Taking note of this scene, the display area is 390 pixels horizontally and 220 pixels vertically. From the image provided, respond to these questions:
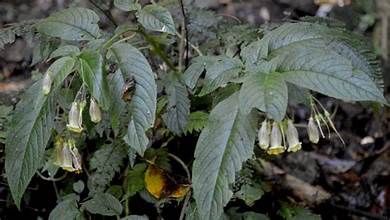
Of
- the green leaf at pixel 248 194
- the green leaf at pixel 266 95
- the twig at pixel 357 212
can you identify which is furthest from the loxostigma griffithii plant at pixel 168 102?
the twig at pixel 357 212

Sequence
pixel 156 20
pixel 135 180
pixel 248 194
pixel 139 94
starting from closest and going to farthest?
1. pixel 139 94
2. pixel 156 20
3. pixel 248 194
4. pixel 135 180

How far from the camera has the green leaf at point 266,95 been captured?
132cm

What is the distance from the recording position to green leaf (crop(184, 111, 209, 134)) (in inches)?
71.8

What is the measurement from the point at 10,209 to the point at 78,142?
21.1 inches

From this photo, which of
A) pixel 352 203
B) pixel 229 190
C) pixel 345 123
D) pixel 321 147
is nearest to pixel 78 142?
pixel 229 190

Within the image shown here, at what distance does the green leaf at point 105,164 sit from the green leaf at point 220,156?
1.86 ft

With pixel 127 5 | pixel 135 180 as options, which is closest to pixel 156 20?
pixel 127 5

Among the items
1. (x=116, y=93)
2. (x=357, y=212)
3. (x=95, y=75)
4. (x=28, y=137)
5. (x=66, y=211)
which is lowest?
(x=357, y=212)

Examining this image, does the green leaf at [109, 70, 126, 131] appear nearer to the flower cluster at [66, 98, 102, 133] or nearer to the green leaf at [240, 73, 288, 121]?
the flower cluster at [66, 98, 102, 133]

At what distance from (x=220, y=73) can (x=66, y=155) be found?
58 cm

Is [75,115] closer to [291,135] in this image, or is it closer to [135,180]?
[135,180]

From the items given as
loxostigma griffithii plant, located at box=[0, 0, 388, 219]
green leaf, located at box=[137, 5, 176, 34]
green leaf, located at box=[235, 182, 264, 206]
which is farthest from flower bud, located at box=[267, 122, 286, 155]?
green leaf, located at box=[137, 5, 176, 34]

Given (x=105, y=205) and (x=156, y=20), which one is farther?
(x=105, y=205)

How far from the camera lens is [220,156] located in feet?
4.74
